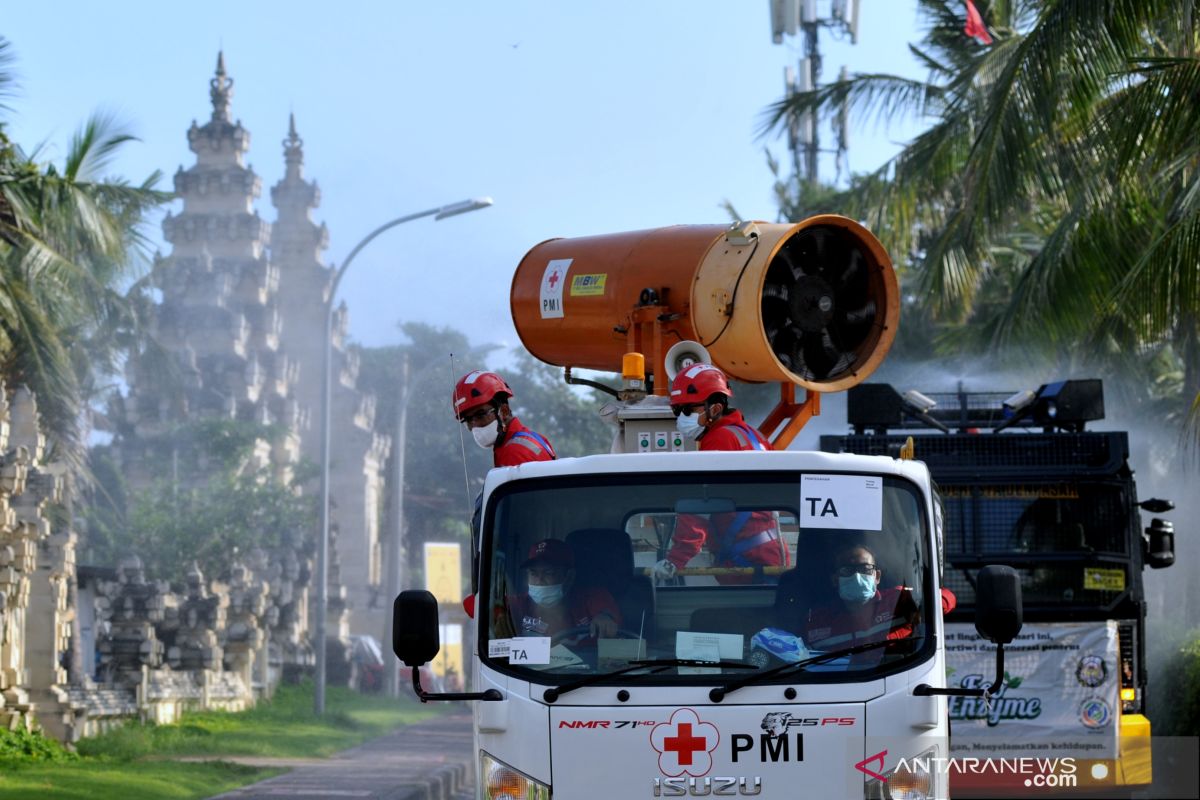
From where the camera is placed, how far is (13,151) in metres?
16.6

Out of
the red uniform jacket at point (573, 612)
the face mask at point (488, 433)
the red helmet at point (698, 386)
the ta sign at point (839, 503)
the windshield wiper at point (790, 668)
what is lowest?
the windshield wiper at point (790, 668)

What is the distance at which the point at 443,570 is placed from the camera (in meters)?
33.7

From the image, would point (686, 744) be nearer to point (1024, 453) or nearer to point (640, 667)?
point (640, 667)

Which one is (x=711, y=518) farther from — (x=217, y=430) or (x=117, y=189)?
(x=217, y=430)

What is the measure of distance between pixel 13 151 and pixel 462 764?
8225mm

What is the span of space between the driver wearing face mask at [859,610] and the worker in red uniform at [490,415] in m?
1.65

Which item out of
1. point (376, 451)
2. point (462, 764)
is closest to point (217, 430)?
point (376, 451)

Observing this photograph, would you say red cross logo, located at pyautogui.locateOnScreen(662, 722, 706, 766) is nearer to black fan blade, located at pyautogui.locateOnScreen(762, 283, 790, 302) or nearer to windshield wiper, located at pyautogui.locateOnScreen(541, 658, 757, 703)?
windshield wiper, located at pyautogui.locateOnScreen(541, 658, 757, 703)

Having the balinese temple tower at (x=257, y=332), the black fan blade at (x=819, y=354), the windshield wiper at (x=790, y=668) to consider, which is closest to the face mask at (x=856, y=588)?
the windshield wiper at (x=790, y=668)

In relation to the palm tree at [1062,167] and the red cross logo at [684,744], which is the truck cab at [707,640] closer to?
the red cross logo at [684,744]

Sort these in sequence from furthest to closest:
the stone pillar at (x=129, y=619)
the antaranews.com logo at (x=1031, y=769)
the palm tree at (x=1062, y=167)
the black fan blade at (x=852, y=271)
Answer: the stone pillar at (x=129, y=619), the palm tree at (x=1062, y=167), the antaranews.com logo at (x=1031, y=769), the black fan blade at (x=852, y=271)

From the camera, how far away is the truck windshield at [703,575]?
5.93m

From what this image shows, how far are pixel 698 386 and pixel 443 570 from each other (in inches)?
Result: 1069

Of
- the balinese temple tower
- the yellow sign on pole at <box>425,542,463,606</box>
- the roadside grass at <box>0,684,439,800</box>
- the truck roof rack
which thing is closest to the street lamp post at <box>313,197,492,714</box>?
the roadside grass at <box>0,684,439,800</box>
